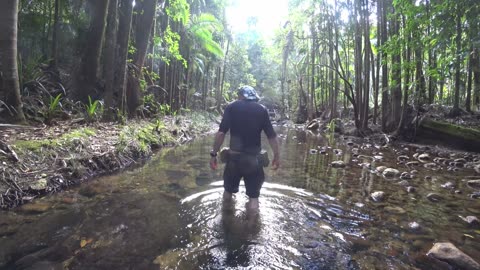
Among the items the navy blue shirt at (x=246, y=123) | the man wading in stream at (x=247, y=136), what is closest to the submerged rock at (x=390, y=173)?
the man wading in stream at (x=247, y=136)

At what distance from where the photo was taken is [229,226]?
164 inches

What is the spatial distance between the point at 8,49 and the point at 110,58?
438 centimetres

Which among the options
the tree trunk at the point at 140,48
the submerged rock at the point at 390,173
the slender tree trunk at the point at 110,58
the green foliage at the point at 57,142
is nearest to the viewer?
the green foliage at the point at 57,142

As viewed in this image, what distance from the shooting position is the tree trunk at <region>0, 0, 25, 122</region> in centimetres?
593

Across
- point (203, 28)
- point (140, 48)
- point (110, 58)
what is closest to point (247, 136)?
point (110, 58)

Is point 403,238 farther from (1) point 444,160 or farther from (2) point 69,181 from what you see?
(1) point 444,160

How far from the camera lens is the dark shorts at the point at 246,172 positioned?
454cm

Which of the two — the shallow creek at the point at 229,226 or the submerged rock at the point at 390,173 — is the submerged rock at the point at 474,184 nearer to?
the shallow creek at the point at 229,226

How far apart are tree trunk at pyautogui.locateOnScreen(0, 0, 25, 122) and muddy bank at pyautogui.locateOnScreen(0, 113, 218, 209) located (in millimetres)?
712

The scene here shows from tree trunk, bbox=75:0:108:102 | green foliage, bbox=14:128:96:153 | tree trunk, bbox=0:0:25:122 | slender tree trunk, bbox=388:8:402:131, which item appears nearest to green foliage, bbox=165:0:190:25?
tree trunk, bbox=75:0:108:102

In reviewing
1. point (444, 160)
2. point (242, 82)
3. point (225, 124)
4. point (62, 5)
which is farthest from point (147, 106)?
point (242, 82)

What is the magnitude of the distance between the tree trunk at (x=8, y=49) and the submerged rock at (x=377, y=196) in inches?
277

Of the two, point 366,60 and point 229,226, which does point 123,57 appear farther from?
point 366,60

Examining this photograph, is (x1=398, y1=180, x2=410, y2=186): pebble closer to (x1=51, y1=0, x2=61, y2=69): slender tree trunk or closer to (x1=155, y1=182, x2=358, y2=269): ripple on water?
(x1=155, y1=182, x2=358, y2=269): ripple on water
